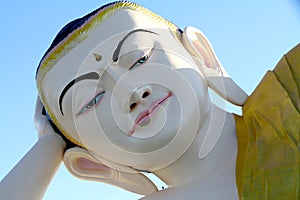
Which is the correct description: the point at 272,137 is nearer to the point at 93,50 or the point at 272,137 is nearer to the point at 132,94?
the point at 132,94

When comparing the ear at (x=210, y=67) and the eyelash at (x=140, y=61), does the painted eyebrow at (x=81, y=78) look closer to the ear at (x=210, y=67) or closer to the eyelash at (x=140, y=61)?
the eyelash at (x=140, y=61)

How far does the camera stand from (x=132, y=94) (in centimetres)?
153

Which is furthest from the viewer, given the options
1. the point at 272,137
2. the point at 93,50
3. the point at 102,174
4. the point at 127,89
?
the point at 102,174

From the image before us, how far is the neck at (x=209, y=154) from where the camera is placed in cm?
158

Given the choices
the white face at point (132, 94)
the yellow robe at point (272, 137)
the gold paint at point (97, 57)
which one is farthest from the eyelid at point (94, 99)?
the yellow robe at point (272, 137)

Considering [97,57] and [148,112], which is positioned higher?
[97,57]

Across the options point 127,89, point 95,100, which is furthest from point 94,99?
point 127,89

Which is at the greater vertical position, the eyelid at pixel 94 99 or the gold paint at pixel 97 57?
the gold paint at pixel 97 57

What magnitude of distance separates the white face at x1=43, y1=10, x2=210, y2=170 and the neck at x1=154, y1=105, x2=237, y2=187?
0.05m

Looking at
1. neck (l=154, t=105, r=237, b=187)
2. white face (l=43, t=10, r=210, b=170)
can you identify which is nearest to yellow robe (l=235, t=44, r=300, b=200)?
neck (l=154, t=105, r=237, b=187)

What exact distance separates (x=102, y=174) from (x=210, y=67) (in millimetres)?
568

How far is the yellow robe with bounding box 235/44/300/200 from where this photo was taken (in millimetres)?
1337

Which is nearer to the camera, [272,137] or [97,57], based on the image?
[272,137]

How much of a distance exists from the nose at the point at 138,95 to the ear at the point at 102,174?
37cm
